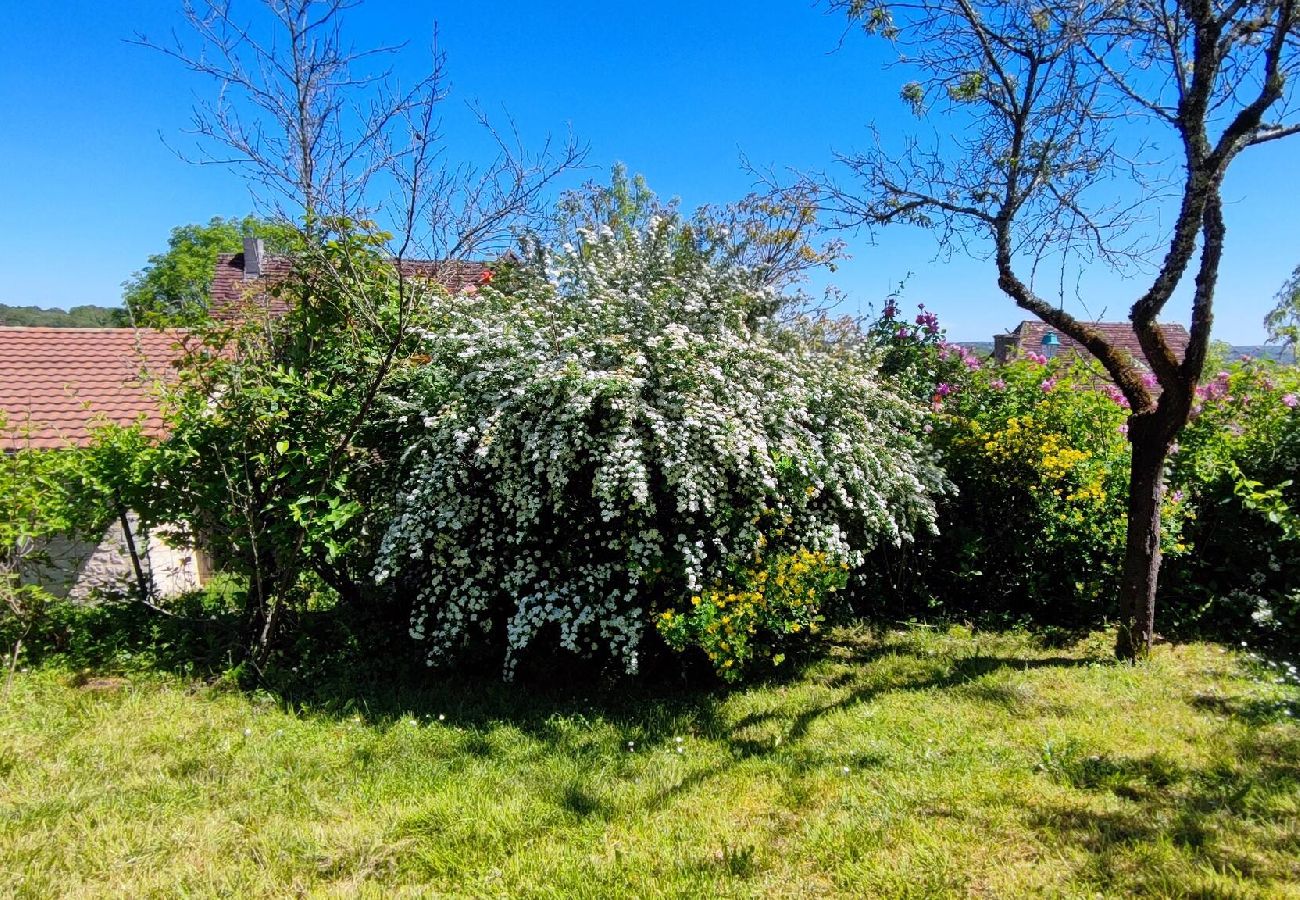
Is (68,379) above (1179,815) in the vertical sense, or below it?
above

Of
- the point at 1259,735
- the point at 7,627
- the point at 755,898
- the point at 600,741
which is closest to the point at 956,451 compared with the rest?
the point at 1259,735

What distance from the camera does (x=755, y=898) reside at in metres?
2.48

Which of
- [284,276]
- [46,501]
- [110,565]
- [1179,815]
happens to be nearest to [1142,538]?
[1179,815]

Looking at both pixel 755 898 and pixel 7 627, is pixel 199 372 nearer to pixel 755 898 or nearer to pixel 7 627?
pixel 7 627

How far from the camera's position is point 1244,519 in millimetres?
5242

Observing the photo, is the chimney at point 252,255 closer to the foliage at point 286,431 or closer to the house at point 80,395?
the house at point 80,395

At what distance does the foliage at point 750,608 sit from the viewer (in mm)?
3967

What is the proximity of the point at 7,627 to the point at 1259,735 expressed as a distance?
7821mm

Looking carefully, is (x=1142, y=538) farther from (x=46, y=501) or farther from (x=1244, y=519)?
(x=46, y=501)

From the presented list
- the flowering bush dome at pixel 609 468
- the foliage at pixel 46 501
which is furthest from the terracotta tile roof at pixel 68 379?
the flowering bush dome at pixel 609 468

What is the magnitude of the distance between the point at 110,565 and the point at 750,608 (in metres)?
7.58

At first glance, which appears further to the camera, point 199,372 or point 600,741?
point 199,372

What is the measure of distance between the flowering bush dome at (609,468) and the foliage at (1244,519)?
2296 millimetres

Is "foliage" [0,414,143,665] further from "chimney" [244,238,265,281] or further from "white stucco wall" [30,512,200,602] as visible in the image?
"chimney" [244,238,265,281]
